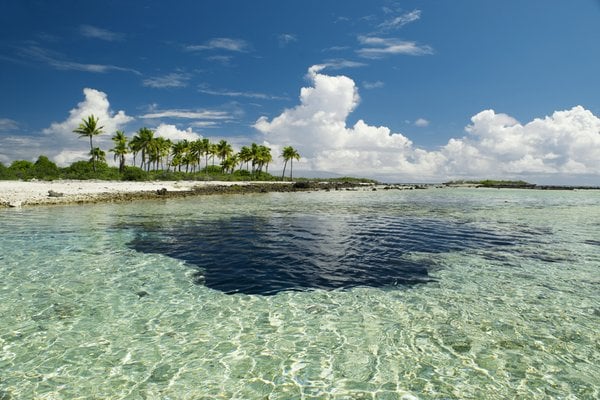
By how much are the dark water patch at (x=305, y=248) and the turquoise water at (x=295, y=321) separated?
149mm

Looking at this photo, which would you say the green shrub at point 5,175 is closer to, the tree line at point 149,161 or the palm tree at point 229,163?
the tree line at point 149,161

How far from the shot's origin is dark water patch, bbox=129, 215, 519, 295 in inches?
510

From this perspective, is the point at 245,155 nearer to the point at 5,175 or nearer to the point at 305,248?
the point at 5,175

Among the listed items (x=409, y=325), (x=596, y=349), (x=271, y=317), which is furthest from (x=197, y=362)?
(x=596, y=349)

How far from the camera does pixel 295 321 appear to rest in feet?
30.1

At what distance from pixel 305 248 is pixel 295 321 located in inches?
370

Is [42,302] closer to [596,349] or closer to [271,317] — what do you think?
[271,317]

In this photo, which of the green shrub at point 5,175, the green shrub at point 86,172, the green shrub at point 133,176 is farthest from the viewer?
the green shrub at point 133,176

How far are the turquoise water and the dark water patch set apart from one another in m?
0.15

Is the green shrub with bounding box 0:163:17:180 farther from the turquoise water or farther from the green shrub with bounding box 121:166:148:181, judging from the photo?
the turquoise water

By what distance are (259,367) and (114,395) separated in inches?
103

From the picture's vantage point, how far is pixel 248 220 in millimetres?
29453

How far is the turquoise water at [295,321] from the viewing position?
6.44m

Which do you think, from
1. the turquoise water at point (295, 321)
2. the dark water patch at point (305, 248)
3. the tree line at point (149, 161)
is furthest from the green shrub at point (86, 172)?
the turquoise water at point (295, 321)
